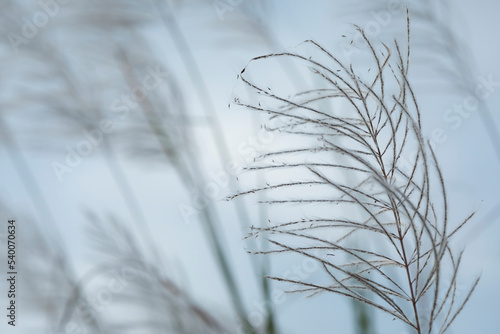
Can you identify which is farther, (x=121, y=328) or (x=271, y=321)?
(x=121, y=328)

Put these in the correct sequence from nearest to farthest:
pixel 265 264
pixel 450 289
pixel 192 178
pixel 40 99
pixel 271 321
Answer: pixel 450 289, pixel 271 321, pixel 265 264, pixel 192 178, pixel 40 99

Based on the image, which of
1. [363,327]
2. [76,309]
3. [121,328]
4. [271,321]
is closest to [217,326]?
[271,321]

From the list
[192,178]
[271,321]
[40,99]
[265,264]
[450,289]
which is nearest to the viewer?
[450,289]

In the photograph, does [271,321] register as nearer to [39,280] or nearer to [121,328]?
[121,328]

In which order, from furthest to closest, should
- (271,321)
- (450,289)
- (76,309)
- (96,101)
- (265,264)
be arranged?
(96,101)
(76,309)
(265,264)
(271,321)
(450,289)

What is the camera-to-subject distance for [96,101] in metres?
1.63

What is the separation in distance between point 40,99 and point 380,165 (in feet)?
4.30

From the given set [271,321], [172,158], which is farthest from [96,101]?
[271,321]

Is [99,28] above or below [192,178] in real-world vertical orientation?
above

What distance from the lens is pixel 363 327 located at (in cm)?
107

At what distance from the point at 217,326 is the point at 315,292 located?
11.7 inches

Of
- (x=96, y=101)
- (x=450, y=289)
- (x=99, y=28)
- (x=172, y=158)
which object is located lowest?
(x=450, y=289)

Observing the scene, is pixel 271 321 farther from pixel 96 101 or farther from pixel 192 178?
pixel 96 101

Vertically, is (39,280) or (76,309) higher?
(39,280)
